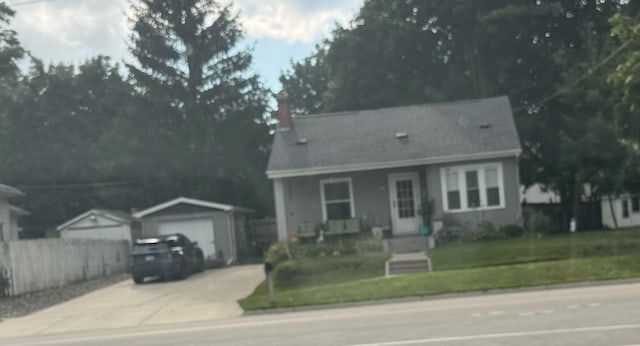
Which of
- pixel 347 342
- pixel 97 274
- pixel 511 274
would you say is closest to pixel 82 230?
pixel 97 274

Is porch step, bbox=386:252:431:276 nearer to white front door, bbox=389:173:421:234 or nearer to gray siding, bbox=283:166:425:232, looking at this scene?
white front door, bbox=389:173:421:234

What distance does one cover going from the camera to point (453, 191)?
90.2 ft

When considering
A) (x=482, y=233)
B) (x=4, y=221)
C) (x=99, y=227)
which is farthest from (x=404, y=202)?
(x=4, y=221)

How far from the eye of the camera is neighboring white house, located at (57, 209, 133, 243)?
3628 cm

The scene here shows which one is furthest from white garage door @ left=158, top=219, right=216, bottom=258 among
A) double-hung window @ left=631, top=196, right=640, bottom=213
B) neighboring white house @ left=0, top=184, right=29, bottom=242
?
double-hung window @ left=631, top=196, right=640, bottom=213

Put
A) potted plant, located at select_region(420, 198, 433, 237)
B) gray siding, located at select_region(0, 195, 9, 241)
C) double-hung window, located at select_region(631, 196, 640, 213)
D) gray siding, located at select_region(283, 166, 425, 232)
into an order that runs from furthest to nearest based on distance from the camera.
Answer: double-hung window, located at select_region(631, 196, 640, 213)
gray siding, located at select_region(0, 195, 9, 241)
gray siding, located at select_region(283, 166, 425, 232)
potted plant, located at select_region(420, 198, 433, 237)

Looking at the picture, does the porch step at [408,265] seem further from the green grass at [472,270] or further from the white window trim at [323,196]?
the white window trim at [323,196]

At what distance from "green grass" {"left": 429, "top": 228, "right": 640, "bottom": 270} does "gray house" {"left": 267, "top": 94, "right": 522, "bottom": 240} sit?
11.6 ft

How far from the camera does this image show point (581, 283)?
17188mm

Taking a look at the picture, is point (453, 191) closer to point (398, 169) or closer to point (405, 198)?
point (405, 198)

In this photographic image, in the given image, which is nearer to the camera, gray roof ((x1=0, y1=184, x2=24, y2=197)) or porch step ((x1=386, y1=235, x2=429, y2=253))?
porch step ((x1=386, y1=235, x2=429, y2=253))

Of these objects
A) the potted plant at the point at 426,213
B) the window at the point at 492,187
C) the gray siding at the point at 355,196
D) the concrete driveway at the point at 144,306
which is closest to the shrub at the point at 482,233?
the window at the point at 492,187

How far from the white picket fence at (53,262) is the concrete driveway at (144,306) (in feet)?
6.55

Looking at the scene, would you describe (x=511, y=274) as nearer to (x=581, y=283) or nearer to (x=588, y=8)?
(x=581, y=283)
